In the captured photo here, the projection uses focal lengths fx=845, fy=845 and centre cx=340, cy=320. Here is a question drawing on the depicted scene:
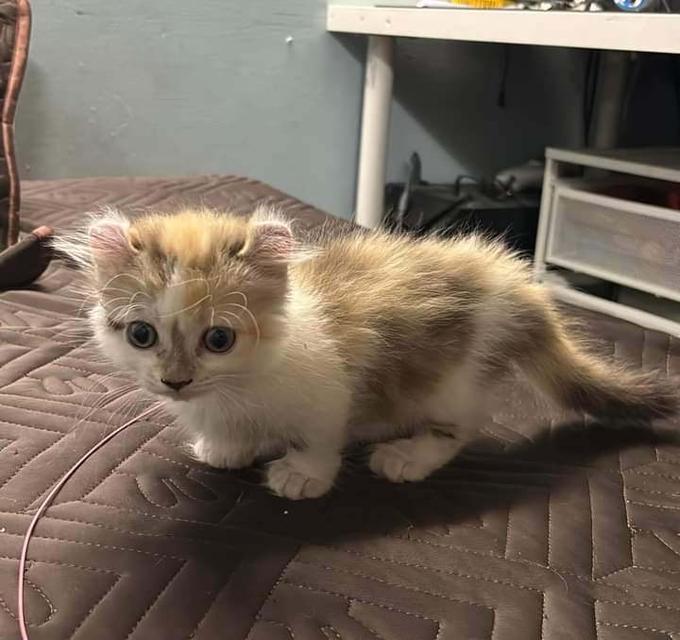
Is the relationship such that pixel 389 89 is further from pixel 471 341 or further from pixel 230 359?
pixel 230 359

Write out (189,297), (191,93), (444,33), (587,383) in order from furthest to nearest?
1. (191,93)
2. (444,33)
3. (587,383)
4. (189,297)

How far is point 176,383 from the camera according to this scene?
0.70 metres

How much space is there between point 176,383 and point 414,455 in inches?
11.4

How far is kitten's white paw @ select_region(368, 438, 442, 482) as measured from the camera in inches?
33.9

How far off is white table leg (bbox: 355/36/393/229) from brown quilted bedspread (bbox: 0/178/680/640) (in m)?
1.21

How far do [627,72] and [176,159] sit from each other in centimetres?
120

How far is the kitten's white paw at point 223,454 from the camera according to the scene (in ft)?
2.78

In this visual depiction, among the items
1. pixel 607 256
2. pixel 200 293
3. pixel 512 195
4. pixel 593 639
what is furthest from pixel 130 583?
pixel 512 195

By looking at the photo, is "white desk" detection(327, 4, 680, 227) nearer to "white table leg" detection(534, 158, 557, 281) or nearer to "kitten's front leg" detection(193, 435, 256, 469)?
"white table leg" detection(534, 158, 557, 281)

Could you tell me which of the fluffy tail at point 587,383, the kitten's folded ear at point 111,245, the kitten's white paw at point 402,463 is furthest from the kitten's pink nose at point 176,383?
the fluffy tail at point 587,383

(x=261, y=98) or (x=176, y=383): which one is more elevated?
(x=261, y=98)

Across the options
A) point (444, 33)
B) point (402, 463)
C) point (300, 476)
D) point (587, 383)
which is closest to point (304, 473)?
point (300, 476)

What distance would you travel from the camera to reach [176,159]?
2123mm

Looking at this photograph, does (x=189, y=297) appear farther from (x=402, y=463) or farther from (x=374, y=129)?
(x=374, y=129)
